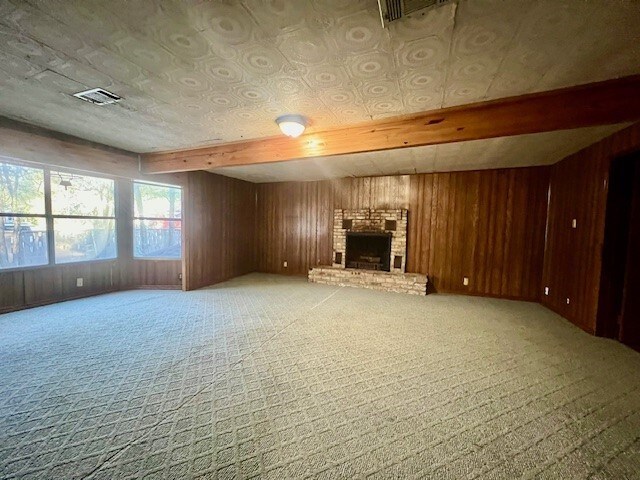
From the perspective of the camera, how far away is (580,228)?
3396 millimetres

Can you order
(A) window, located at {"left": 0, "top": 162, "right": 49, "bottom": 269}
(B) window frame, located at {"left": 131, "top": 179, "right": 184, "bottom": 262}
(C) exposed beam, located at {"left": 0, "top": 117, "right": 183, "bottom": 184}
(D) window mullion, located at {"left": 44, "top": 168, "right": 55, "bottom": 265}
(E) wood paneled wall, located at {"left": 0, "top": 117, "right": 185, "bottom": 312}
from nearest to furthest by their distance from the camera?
(C) exposed beam, located at {"left": 0, "top": 117, "right": 183, "bottom": 184}, (E) wood paneled wall, located at {"left": 0, "top": 117, "right": 185, "bottom": 312}, (A) window, located at {"left": 0, "top": 162, "right": 49, "bottom": 269}, (D) window mullion, located at {"left": 44, "top": 168, "right": 55, "bottom": 265}, (B) window frame, located at {"left": 131, "top": 179, "right": 184, "bottom": 262}

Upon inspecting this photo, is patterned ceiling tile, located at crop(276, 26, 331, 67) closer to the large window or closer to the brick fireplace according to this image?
the brick fireplace

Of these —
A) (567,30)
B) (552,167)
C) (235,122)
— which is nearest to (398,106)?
(567,30)

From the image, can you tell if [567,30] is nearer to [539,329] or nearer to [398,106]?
[398,106]

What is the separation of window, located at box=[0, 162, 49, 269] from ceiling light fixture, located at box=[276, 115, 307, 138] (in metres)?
3.83

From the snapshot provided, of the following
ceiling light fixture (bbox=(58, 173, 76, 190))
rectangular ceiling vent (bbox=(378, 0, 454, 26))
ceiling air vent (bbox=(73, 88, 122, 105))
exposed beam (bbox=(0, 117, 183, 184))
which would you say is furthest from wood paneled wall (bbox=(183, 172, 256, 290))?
rectangular ceiling vent (bbox=(378, 0, 454, 26))

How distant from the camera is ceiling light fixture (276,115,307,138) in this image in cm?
255

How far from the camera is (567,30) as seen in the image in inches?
Answer: 54.1

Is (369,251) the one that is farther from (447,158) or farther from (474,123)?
(474,123)

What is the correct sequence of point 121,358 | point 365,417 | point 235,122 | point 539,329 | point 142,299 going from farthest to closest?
point 142,299 < point 539,329 < point 235,122 < point 121,358 < point 365,417

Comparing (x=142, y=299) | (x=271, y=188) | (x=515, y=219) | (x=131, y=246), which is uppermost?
(x=271, y=188)

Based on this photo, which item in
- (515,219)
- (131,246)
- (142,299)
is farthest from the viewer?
(131,246)

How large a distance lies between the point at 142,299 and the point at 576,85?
5.79 metres

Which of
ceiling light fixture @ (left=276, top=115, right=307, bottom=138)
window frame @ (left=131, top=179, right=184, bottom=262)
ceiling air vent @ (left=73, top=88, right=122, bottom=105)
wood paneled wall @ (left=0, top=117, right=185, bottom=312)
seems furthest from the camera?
window frame @ (left=131, top=179, right=184, bottom=262)
